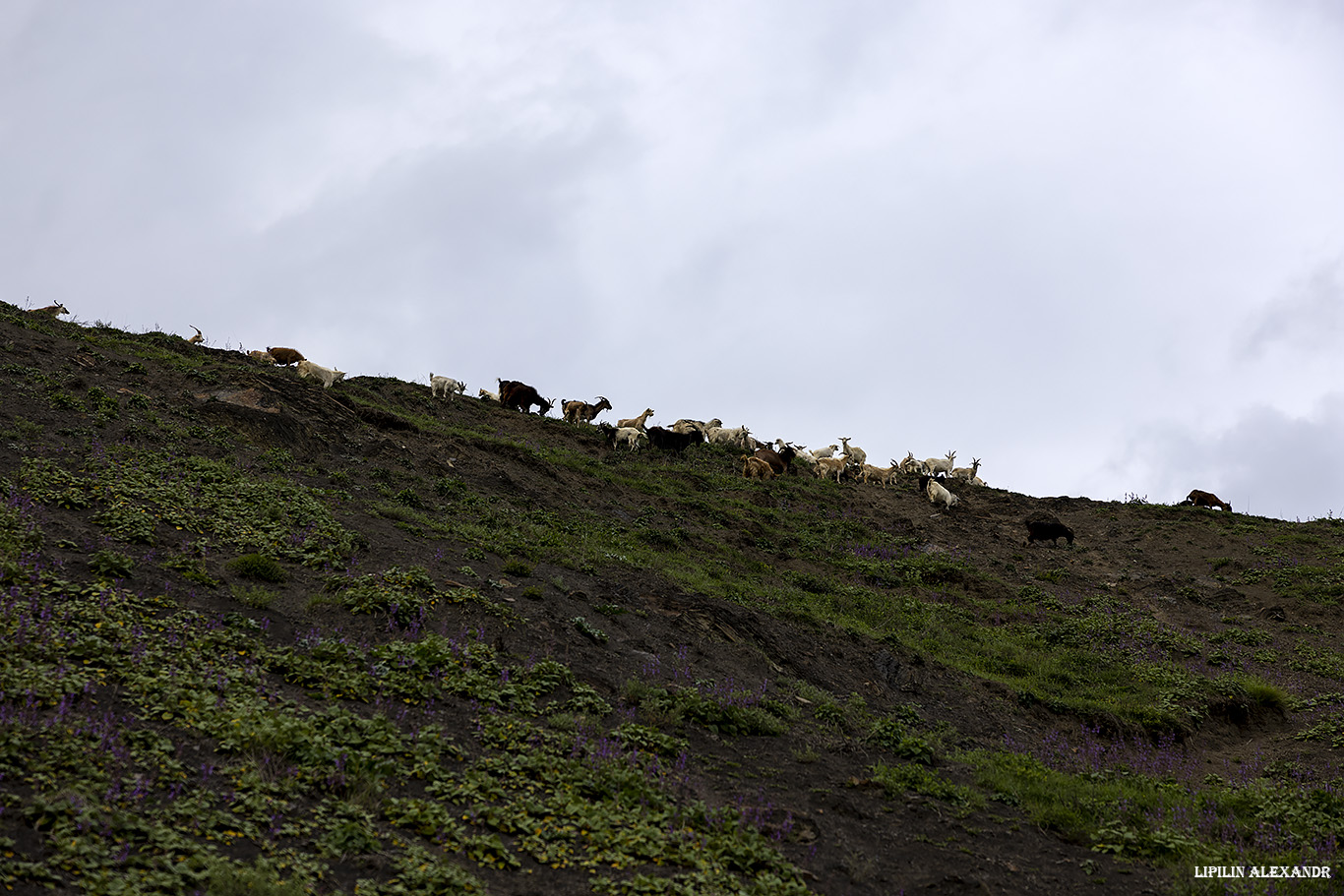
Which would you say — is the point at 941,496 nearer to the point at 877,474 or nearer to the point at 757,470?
the point at 877,474

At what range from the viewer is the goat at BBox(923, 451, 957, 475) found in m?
39.9

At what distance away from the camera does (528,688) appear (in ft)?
35.9

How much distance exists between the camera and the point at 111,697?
800 cm

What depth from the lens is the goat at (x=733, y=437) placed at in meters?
40.6

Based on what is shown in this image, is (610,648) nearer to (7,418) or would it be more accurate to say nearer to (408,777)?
(408,777)

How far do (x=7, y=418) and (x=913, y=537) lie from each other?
26179mm

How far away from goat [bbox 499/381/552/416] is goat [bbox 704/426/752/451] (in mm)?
8496

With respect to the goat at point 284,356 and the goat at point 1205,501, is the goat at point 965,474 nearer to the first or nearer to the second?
the goat at point 1205,501

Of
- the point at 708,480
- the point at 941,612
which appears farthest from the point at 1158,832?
the point at 708,480

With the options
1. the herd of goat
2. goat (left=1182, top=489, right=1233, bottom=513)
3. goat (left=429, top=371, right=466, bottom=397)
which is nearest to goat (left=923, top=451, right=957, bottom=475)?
the herd of goat

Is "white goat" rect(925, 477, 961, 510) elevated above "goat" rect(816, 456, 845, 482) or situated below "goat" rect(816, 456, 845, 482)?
below

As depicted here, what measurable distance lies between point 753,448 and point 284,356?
833 inches

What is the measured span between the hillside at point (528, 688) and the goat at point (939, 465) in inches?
556

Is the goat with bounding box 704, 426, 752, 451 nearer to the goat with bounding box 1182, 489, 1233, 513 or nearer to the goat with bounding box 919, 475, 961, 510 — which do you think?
the goat with bounding box 919, 475, 961, 510
